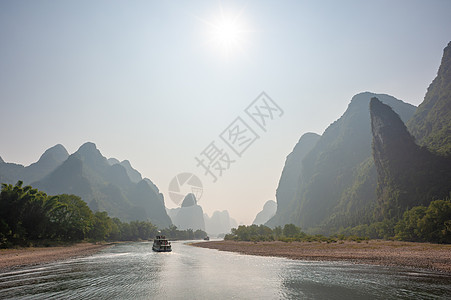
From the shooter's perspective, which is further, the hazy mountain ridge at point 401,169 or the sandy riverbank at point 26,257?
the hazy mountain ridge at point 401,169

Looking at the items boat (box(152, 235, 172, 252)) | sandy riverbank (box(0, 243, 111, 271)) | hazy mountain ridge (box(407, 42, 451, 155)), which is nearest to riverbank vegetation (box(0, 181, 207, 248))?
sandy riverbank (box(0, 243, 111, 271))

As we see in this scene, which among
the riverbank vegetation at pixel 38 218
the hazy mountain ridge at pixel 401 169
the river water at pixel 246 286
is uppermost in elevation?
the hazy mountain ridge at pixel 401 169

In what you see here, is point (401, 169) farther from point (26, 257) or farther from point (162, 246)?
point (26, 257)

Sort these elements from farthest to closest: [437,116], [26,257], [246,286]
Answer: [437,116], [26,257], [246,286]

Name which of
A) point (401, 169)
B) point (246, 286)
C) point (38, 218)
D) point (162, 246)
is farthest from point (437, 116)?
point (38, 218)

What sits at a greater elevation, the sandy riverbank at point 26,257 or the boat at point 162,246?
the boat at point 162,246

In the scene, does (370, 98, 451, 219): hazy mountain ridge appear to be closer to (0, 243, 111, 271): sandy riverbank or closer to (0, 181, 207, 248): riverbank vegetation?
(0, 243, 111, 271): sandy riverbank

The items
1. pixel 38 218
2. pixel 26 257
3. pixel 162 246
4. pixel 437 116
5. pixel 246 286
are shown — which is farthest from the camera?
pixel 437 116

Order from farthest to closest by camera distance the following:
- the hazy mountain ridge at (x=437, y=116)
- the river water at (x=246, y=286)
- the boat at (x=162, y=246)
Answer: the hazy mountain ridge at (x=437, y=116), the boat at (x=162, y=246), the river water at (x=246, y=286)

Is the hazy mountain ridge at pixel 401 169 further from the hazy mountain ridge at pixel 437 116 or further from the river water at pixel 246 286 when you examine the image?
the river water at pixel 246 286

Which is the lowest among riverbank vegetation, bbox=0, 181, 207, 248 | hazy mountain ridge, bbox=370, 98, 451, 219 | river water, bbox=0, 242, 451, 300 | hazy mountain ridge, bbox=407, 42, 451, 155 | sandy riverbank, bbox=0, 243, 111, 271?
river water, bbox=0, 242, 451, 300

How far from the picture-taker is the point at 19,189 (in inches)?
2537

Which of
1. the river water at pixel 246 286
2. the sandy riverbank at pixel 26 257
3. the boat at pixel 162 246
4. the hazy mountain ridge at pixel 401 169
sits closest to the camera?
the river water at pixel 246 286

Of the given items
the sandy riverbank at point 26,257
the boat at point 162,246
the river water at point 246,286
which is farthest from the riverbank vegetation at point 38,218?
the river water at point 246,286
